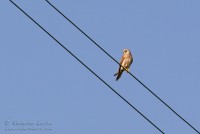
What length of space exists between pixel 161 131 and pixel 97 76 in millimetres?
987

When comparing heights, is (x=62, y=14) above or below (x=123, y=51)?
below

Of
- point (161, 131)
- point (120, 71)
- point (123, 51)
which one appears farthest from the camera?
point (123, 51)

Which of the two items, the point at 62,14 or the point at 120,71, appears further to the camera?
the point at 120,71

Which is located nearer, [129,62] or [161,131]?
[161,131]

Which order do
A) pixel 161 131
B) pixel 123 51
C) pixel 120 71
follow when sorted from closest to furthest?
pixel 161 131 → pixel 120 71 → pixel 123 51

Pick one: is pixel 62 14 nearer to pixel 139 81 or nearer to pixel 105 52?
pixel 105 52

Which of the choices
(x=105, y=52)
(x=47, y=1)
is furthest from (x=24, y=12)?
(x=105, y=52)

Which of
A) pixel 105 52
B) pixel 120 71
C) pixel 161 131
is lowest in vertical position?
pixel 161 131

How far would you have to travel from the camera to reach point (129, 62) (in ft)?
66.7

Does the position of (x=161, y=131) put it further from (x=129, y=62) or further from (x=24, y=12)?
(x=129, y=62)

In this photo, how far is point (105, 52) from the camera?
29.3ft

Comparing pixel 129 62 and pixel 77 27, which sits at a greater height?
pixel 129 62

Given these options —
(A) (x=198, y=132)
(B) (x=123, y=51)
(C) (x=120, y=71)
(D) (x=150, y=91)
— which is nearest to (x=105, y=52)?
(D) (x=150, y=91)

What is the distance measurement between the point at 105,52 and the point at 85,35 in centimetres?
32
